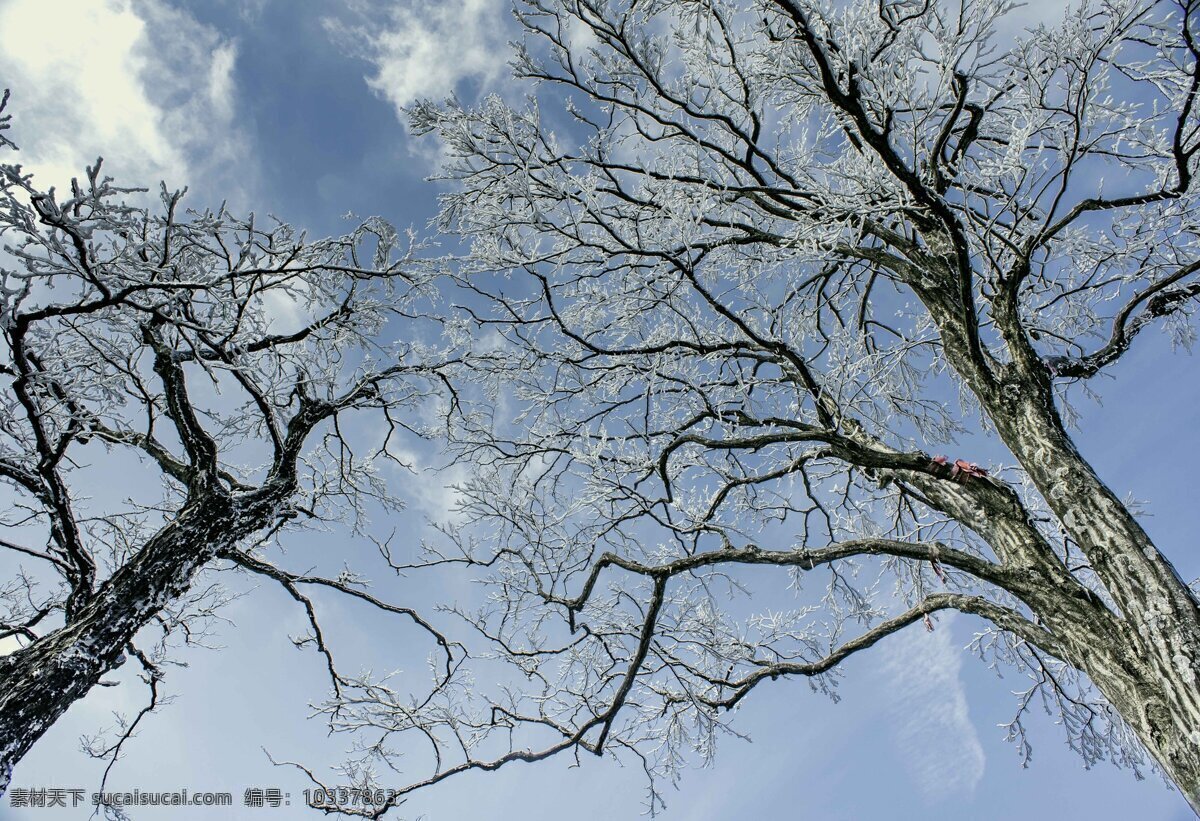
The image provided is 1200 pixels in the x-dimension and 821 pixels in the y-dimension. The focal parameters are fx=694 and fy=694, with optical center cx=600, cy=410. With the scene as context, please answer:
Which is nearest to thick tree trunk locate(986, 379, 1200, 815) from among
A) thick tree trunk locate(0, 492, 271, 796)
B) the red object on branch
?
the red object on branch

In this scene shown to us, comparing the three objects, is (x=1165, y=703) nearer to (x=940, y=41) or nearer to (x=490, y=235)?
(x=940, y=41)

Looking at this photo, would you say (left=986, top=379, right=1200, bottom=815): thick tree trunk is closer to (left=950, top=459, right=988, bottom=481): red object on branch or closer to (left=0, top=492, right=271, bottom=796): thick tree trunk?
(left=950, top=459, right=988, bottom=481): red object on branch

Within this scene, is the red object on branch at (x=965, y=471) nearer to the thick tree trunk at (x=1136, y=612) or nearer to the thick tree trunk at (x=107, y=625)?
the thick tree trunk at (x=1136, y=612)

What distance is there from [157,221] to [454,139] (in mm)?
2559

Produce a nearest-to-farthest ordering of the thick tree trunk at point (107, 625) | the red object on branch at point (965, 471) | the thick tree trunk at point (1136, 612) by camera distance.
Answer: the thick tree trunk at point (1136, 612) → the thick tree trunk at point (107, 625) → the red object on branch at point (965, 471)

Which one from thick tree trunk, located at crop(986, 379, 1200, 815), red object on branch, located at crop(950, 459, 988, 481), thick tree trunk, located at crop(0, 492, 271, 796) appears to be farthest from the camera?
red object on branch, located at crop(950, 459, 988, 481)

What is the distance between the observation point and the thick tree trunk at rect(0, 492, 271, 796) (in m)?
3.60

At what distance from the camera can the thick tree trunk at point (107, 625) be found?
11.8 ft

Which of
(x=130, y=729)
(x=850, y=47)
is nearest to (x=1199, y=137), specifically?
(x=850, y=47)

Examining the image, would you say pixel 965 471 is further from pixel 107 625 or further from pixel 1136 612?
pixel 107 625

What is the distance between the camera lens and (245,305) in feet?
13.9

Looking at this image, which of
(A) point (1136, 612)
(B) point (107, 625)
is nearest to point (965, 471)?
(A) point (1136, 612)

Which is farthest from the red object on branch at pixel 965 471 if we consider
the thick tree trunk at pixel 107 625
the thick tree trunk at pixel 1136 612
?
the thick tree trunk at pixel 107 625

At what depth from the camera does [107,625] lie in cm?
401
